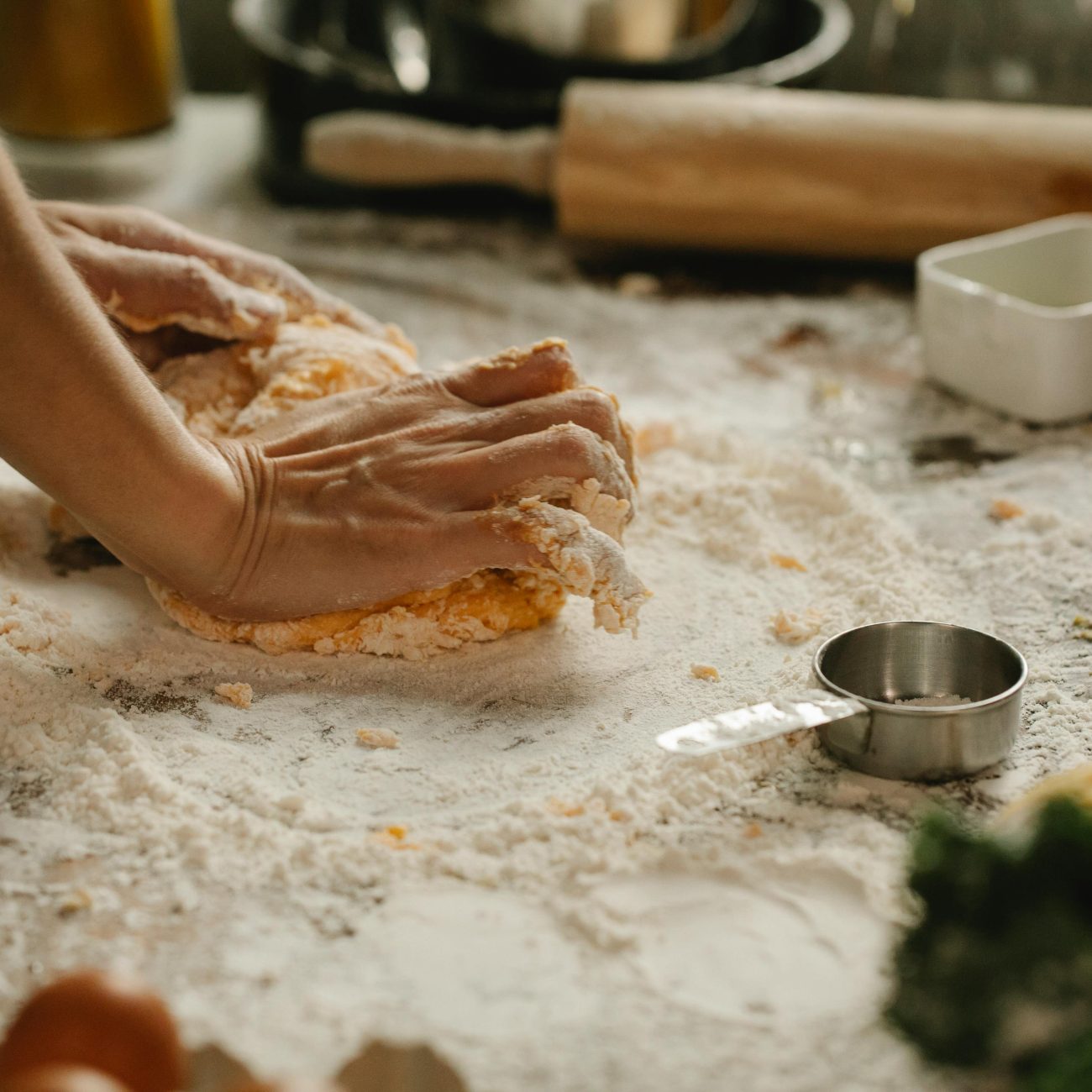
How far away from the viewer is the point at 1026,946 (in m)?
0.74

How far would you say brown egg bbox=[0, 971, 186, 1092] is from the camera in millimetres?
737

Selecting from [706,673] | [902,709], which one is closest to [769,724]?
[902,709]

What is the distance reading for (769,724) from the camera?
1.08 meters

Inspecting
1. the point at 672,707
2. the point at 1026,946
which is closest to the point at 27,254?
the point at 672,707

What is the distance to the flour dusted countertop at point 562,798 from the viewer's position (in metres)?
0.88

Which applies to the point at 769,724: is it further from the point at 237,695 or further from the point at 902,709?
the point at 237,695

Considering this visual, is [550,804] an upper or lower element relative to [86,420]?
lower

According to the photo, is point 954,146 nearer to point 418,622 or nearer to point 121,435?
point 418,622

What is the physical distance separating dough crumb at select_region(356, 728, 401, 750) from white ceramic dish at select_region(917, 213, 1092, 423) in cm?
115

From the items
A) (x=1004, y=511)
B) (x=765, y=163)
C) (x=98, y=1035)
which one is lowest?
(x=1004, y=511)

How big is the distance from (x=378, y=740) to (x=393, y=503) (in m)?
0.25

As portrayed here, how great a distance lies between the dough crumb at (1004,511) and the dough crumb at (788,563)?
0.30m

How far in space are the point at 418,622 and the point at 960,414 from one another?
103 centimetres

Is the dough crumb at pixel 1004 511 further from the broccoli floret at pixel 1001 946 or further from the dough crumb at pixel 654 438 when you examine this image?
the broccoli floret at pixel 1001 946
